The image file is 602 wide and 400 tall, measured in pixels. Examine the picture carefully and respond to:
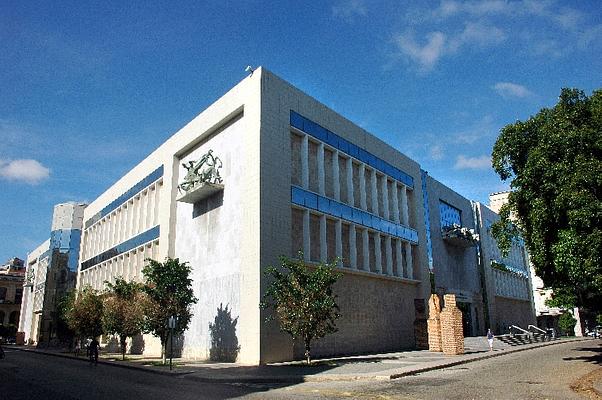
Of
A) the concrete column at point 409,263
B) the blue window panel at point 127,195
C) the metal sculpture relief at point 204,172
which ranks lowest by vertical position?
the concrete column at point 409,263

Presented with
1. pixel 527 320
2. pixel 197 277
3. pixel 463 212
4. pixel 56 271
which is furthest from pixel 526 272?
pixel 56 271

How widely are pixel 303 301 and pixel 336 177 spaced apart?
12371 mm

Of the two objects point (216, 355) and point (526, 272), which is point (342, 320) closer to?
point (216, 355)

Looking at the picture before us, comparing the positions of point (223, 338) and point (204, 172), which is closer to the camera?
point (223, 338)

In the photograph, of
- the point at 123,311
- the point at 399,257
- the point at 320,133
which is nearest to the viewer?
the point at 320,133

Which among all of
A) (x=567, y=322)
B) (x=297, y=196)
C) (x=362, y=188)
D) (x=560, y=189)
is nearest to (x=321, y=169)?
(x=297, y=196)

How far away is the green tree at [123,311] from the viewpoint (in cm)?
3017

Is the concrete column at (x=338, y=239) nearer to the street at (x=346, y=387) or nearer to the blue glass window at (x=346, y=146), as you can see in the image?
the blue glass window at (x=346, y=146)

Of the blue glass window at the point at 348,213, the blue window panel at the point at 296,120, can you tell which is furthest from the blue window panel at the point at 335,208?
the blue window panel at the point at 296,120

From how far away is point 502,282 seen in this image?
202ft

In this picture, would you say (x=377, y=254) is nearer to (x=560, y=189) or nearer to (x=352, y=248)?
(x=352, y=248)

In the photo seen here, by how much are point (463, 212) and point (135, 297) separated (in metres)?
40.5

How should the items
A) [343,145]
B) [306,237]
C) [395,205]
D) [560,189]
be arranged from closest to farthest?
[560,189], [306,237], [343,145], [395,205]

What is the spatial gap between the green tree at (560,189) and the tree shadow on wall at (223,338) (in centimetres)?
1575
